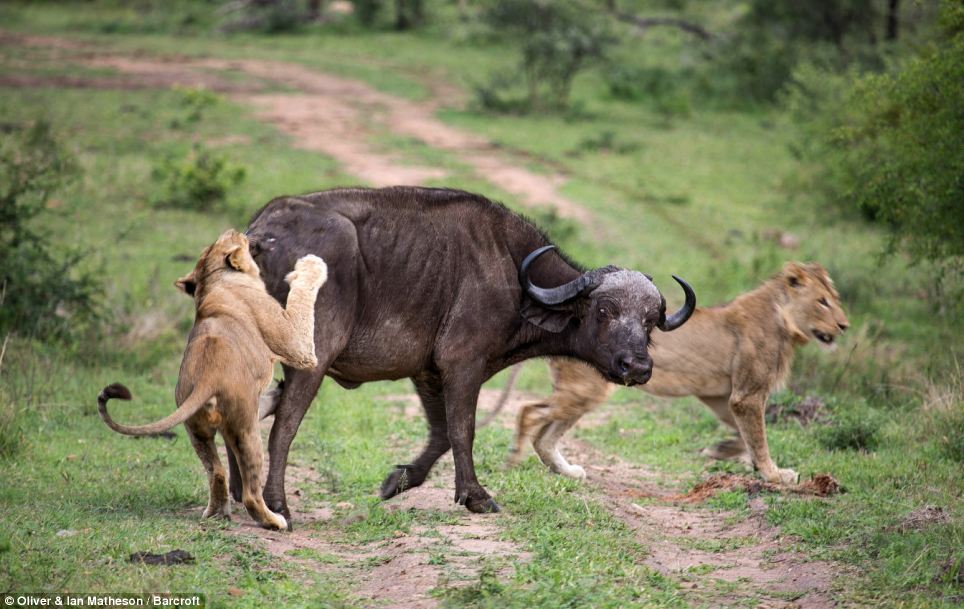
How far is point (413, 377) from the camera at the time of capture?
866 cm

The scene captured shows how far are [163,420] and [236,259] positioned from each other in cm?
129

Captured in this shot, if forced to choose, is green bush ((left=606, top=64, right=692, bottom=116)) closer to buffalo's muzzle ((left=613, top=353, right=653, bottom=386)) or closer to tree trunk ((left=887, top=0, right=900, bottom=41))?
tree trunk ((left=887, top=0, right=900, bottom=41))

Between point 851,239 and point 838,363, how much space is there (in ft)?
23.0

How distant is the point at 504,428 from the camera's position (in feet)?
37.6

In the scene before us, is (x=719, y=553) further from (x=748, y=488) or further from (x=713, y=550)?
(x=748, y=488)

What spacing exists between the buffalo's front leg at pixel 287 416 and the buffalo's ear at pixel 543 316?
5.12 feet

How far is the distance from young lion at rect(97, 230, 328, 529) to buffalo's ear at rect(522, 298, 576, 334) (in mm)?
1549

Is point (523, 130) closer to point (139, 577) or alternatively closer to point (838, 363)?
point (838, 363)

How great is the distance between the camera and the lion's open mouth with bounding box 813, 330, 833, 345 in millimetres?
10255

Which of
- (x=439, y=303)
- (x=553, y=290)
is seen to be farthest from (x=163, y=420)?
(x=553, y=290)

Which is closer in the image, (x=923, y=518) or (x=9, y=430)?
(x=923, y=518)

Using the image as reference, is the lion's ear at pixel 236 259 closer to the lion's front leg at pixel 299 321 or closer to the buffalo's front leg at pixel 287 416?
the lion's front leg at pixel 299 321

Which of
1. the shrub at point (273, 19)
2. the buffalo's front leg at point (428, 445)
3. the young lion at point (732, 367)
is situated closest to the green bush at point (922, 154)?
the young lion at point (732, 367)

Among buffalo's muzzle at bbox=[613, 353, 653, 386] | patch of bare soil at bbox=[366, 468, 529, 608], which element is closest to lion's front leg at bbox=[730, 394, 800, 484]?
buffalo's muzzle at bbox=[613, 353, 653, 386]
